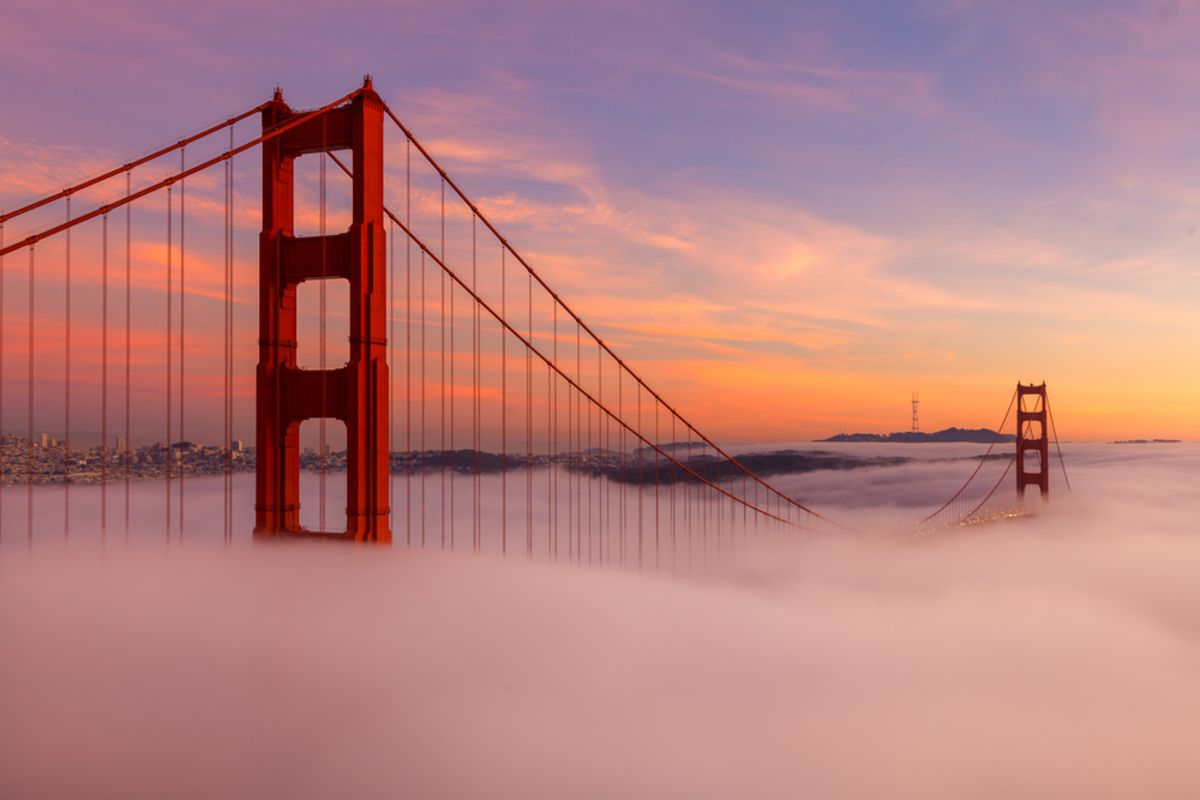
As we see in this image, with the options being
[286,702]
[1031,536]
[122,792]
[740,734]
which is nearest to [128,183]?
[286,702]

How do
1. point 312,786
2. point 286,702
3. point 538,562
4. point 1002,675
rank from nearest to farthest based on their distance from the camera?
point 312,786, point 286,702, point 538,562, point 1002,675

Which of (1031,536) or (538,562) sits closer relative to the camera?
A: (538,562)

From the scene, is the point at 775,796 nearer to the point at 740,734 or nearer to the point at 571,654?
the point at 740,734

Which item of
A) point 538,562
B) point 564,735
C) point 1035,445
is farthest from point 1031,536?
point 564,735

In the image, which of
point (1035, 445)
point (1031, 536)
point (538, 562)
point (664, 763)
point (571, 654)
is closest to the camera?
point (664, 763)

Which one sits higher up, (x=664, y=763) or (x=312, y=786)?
(x=312, y=786)

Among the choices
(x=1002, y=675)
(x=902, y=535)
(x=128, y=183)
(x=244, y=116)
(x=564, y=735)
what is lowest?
(x=1002, y=675)

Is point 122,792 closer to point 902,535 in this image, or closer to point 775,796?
point 775,796
